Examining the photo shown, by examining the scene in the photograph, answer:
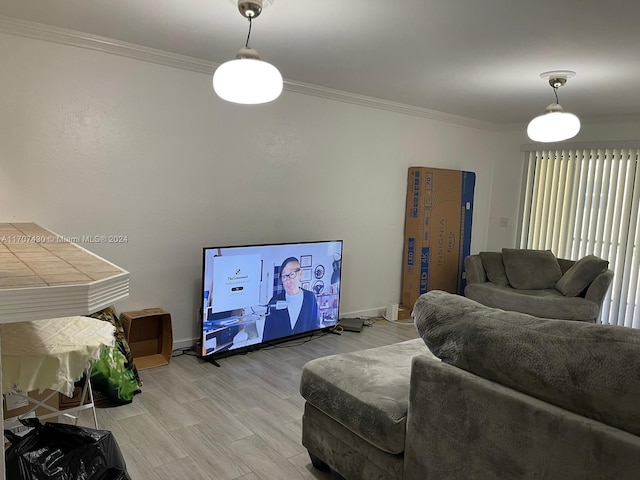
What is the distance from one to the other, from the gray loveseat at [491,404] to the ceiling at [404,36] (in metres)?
1.54

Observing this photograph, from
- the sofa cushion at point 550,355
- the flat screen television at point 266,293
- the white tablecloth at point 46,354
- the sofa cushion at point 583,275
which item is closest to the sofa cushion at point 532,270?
the sofa cushion at point 583,275

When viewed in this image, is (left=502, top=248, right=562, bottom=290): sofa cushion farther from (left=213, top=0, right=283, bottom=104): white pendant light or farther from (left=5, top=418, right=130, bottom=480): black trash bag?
(left=5, top=418, right=130, bottom=480): black trash bag

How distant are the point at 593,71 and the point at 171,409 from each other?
368 cm

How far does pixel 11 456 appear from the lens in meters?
1.52

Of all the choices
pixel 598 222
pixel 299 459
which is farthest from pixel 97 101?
pixel 598 222

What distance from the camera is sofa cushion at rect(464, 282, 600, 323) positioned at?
4.54 metres

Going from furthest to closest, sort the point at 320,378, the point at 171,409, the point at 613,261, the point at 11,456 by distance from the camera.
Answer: the point at 613,261, the point at 171,409, the point at 320,378, the point at 11,456

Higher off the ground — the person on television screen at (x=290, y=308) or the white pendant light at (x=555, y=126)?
the white pendant light at (x=555, y=126)

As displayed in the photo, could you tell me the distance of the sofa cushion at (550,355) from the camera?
1312 mm

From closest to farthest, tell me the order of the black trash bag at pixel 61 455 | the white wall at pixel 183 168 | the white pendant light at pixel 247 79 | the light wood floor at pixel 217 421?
the black trash bag at pixel 61 455 < the white pendant light at pixel 247 79 < the light wood floor at pixel 217 421 < the white wall at pixel 183 168

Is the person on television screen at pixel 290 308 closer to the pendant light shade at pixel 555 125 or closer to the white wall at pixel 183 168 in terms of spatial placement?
the white wall at pixel 183 168

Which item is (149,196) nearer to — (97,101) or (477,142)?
(97,101)

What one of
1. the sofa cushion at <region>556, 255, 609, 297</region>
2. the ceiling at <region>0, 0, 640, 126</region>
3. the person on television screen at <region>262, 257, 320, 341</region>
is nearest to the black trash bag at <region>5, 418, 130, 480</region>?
the ceiling at <region>0, 0, 640, 126</region>

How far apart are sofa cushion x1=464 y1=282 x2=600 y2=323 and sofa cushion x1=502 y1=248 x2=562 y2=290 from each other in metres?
0.09
